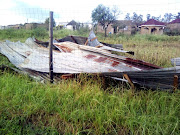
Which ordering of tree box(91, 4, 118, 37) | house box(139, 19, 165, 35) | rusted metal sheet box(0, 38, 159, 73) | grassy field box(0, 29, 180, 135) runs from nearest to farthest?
grassy field box(0, 29, 180, 135), rusted metal sheet box(0, 38, 159, 73), house box(139, 19, 165, 35), tree box(91, 4, 118, 37)

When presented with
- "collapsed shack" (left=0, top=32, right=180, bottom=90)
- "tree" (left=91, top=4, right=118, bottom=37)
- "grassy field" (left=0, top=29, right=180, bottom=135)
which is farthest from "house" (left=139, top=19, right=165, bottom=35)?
"grassy field" (left=0, top=29, right=180, bottom=135)

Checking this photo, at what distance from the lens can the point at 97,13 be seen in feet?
81.4

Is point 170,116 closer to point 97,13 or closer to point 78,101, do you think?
point 78,101

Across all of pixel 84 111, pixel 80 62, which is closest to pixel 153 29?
pixel 80 62

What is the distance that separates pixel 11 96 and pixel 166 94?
3.19 m

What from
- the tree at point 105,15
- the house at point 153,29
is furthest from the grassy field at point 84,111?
the tree at point 105,15

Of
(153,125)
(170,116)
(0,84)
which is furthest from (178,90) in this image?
(0,84)

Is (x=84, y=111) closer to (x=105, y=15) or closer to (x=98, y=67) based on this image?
(x=98, y=67)

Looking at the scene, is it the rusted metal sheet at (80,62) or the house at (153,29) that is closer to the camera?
the rusted metal sheet at (80,62)

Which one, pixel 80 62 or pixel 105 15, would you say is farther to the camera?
pixel 105 15

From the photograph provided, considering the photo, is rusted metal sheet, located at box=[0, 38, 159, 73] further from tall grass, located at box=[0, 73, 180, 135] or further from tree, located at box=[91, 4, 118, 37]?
tree, located at box=[91, 4, 118, 37]

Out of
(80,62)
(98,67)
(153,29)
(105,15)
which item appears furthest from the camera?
(105,15)

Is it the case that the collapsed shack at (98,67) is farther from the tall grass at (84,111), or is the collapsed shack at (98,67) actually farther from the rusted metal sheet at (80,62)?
the tall grass at (84,111)

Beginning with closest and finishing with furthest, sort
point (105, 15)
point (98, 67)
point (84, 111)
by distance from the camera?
point (84, 111), point (98, 67), point (105, 15)
